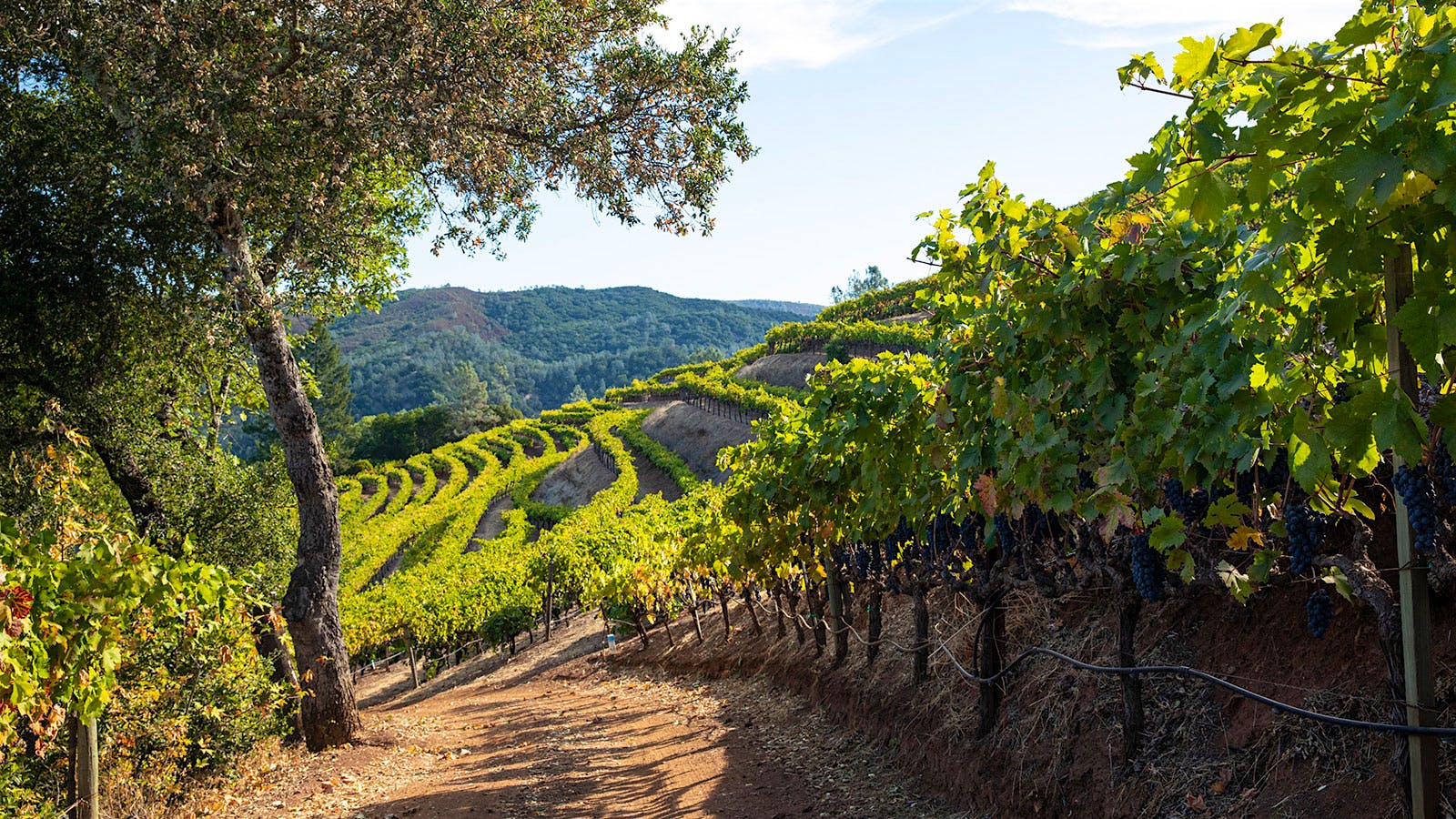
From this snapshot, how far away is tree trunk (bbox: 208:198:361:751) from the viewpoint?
9.29 m

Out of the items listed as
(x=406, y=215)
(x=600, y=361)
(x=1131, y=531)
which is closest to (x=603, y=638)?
(x=406, y=215)

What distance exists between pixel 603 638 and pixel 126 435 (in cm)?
1010

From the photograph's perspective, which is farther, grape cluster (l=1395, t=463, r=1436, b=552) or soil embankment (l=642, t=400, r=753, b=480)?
soil embankment (l=642, t=400, r=753, b=480)

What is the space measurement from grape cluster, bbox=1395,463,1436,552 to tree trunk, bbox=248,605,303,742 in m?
9.34

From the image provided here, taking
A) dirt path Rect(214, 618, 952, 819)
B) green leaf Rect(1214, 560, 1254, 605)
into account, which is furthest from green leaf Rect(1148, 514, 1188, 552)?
dirt path Rect(214, 618, 952, 819)

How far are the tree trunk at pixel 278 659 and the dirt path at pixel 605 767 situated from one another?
0.64 m

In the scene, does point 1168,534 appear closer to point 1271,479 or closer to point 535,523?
point 1271,479

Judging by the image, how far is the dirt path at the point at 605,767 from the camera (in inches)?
259

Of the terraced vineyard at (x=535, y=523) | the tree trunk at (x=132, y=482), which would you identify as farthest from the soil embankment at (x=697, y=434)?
the tree trunk at (x=132, y=482)

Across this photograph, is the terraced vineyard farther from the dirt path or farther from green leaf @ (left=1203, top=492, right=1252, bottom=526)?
green leaf @ (left=1203, top=492, right=1252, bottom=526)

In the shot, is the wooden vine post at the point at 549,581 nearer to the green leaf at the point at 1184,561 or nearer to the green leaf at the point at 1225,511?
the green leaf at the point at 1184,561

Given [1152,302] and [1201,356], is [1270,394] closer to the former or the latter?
[1201,356]

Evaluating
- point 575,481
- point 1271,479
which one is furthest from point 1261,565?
point 575,481

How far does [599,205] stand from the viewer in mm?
10867
